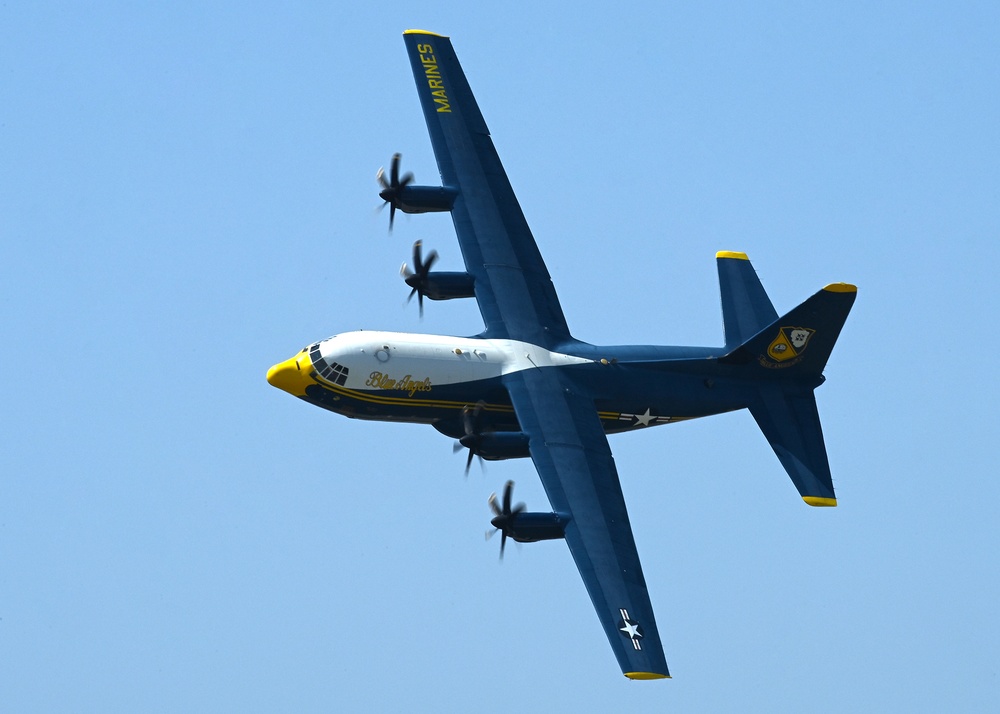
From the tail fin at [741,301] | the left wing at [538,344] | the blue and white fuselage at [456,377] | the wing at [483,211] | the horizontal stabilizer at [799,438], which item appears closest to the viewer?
the left wing at [538,344]

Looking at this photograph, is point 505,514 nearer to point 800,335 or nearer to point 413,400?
point 413,400

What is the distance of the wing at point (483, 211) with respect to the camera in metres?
76.9

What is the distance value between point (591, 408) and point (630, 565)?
8639mm

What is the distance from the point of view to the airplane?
7138 centimetres

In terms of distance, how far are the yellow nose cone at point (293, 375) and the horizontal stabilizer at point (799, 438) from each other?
19.7m

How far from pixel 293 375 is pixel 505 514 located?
12.0 meters

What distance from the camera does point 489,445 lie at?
2815 inches

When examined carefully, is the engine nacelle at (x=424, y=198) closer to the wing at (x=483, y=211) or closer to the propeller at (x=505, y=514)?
the wing at (x=483, y=211)

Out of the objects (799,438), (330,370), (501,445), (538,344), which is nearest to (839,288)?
(799,438)

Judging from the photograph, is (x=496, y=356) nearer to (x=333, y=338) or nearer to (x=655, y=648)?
(x=333, y=338)

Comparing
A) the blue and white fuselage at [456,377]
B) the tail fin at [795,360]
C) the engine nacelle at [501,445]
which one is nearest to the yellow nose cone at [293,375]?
the blue and white fuselage at [456,377]

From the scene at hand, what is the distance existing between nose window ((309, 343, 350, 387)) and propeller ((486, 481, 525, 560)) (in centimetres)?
921

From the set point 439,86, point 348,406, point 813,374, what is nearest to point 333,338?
point 348,406

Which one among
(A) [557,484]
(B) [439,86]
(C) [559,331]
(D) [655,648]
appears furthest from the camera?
(B) [439,86]
